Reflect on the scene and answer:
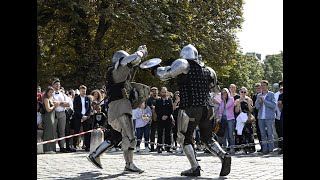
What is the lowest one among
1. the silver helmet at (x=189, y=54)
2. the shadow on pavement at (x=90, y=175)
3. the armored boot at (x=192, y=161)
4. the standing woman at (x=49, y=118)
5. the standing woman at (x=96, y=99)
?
the shadow on pavement at (x=90, y=175)

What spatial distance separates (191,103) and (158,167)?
1942 millimetres

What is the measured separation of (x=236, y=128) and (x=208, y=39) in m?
16.1

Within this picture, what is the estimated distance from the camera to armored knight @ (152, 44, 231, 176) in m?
7.60

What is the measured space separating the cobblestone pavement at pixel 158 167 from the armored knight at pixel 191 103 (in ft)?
1.15

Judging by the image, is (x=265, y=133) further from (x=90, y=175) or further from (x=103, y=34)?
(x=103, y=34)

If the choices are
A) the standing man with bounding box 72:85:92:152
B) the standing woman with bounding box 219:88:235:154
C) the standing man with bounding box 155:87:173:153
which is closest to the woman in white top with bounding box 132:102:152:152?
the standing man with bounding box 155:87:173:153

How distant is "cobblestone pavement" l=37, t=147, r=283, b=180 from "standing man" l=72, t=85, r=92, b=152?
217cm

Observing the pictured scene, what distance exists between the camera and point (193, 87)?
25.3 ft

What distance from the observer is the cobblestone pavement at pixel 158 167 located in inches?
305

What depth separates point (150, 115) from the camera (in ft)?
44.8

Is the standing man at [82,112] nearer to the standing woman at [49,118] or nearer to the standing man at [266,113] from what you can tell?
the standing woman at [49,118]

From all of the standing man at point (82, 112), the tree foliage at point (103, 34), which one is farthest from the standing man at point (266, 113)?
the tree foliage at point (103, 34)

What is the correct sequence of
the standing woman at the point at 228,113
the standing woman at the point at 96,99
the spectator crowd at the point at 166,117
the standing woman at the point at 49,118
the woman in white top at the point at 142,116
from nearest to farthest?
the spectator crowd at the point at 166,117 < the standing woman at the point at 228,113 < the standing woman at the point at 49,118 < the standing woman at the point at 96,99 < the woman in white top at the point at 142,116
